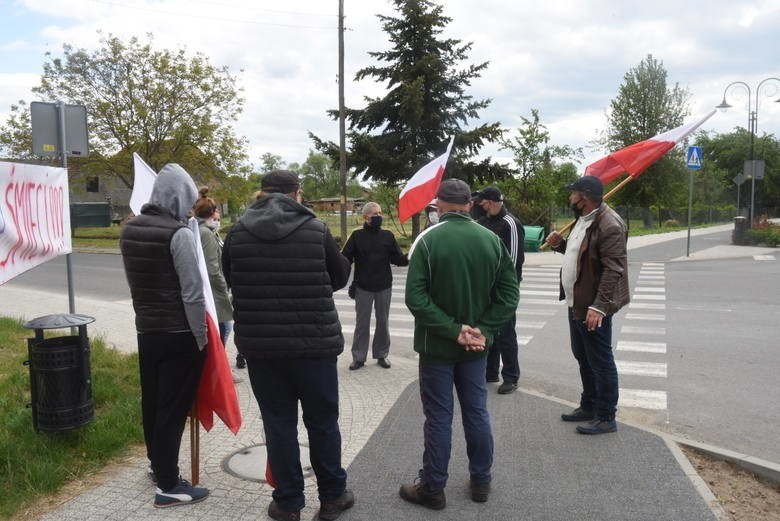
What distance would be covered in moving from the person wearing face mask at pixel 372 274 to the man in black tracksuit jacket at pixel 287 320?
3494 millimetres

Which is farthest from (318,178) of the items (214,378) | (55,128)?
(214,378)

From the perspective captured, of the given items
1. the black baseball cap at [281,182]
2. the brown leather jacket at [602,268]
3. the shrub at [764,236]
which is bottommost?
the shrub at [764,236]

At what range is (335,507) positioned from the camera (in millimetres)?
3639

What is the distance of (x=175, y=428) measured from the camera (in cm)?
380

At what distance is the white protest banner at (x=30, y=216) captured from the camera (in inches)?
168

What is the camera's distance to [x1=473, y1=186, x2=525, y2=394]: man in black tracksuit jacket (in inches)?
238

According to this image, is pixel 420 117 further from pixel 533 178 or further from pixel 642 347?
pixel 642 347

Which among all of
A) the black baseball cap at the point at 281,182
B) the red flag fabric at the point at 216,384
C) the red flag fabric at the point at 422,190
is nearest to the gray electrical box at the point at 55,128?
the red flag fabric at the point at 422,190

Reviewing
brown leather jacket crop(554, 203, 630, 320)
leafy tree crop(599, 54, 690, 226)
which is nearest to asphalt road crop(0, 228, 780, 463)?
brown leather jacket crop(554, 203, 630, 320)

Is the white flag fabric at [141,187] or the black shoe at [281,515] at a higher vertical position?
the white flag fabric at [141,187]

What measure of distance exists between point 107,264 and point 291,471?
20402mm

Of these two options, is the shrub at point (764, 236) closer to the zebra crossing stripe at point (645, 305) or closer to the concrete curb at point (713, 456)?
the zebra crossing stripe at point (645, 305)

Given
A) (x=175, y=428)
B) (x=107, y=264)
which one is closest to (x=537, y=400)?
(x=175, y=428)

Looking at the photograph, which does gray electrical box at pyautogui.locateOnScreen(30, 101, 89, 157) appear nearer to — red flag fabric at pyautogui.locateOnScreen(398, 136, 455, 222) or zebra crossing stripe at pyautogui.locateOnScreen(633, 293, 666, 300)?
red flag fabric at pyautogui.locateOnScreen(398, 136, 455, 222)
